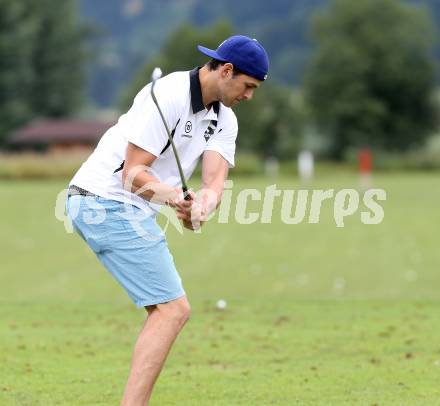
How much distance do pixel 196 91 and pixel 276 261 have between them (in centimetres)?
1816

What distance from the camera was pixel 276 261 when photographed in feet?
83.5

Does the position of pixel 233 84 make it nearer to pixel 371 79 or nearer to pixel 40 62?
pixel 371 79

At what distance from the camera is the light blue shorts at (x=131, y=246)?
740 centimetres

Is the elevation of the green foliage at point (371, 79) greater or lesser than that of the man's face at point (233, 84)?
lesser

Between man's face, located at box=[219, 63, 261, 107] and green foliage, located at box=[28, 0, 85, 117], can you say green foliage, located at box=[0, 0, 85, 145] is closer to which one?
green foliage, located at box=[28, 0, 85, 117]

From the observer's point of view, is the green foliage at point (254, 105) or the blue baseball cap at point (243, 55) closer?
the blue baseball cap at point (243, 55)

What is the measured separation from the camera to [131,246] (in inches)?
292

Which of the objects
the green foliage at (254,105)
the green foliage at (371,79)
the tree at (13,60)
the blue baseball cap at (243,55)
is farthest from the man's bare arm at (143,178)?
the green foliage at (371,79)

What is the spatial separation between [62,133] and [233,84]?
116314mm

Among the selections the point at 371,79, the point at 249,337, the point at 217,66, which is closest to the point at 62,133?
the point at 371,79

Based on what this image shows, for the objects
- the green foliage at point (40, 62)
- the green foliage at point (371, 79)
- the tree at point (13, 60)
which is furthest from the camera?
the green foliage at point (371, 79)

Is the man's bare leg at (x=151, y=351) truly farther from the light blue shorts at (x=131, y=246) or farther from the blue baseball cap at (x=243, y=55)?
the blue baseball cap at (x=243, y=55)

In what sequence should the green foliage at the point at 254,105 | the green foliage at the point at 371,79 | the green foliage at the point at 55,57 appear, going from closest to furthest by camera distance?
1. the green foliage at the point at 254,105
2. the green foliage at the point at 371,79
3. the green foliage at the point at 55,57

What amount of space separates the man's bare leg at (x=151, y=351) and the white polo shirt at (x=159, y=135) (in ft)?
2.13
